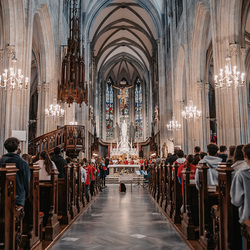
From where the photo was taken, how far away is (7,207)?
9.46 feet

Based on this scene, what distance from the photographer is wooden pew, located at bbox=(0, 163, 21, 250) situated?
9.21ft

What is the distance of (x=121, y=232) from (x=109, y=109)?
33.5m

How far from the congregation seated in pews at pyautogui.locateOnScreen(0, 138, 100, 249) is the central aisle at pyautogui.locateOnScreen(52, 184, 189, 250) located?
15.0 inches

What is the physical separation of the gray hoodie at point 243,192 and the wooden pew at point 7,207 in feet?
7.01

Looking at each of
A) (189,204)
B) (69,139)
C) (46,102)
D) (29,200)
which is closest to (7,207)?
(29,200)

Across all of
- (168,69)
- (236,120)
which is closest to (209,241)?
(236,120)

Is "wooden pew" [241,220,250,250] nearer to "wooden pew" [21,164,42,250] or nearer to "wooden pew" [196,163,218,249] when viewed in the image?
"wooden pew" [196,163,218,249]

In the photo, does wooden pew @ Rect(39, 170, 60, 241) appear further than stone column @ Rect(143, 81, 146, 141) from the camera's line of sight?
No

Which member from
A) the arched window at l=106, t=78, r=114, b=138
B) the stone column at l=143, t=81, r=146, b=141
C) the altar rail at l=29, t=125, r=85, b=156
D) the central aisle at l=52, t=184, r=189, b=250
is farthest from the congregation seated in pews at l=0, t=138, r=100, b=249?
the arched window at l=106, t=78, r=114, b=138

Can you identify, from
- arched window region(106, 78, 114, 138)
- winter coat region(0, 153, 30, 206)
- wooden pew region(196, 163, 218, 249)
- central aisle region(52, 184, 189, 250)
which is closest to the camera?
winter coat region(0, 153, 30, 206)

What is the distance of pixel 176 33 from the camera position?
18062 millimetres

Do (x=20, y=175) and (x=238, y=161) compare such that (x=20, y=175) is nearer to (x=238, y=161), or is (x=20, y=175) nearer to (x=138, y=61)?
(x=238, y=161)

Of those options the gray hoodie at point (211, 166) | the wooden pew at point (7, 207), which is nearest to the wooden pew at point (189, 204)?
the gray hoodie at point (211, 166)

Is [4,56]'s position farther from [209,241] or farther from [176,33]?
[176,33]
